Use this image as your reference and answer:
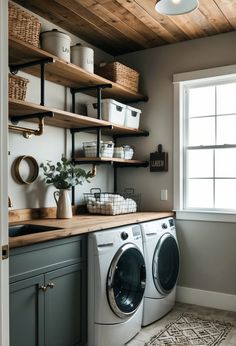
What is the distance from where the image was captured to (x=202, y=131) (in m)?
3.53

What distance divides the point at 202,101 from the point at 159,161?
74 cm

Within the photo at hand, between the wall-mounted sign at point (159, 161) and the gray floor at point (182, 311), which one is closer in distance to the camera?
the gray floor at point (182, 311)

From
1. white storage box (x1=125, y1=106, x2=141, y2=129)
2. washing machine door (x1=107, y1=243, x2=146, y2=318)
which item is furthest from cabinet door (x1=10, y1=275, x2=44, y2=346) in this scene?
white storage box (x1=125, y1=106, x2=141, y2=129)

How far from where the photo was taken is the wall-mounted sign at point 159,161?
3605 mm

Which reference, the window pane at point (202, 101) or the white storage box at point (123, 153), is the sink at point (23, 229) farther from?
the window pane at point (202, 101)

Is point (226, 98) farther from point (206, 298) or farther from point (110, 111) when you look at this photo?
point (206, 298)

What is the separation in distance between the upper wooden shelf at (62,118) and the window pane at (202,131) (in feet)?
1.67

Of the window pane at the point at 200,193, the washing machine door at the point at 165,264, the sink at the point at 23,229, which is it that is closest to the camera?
the sink at the point at 23,229

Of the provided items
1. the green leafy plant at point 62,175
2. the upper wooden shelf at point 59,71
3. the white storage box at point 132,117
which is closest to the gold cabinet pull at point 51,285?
the green leafy plant at point 62,175

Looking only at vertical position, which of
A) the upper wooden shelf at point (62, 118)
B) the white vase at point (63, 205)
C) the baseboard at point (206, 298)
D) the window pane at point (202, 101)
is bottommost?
the baseboard at point (206, 298)

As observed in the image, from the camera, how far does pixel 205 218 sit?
3.37m

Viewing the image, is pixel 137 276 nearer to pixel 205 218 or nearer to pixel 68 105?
pixel 205 218

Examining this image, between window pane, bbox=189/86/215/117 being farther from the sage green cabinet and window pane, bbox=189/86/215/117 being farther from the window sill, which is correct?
the sage green cabinet

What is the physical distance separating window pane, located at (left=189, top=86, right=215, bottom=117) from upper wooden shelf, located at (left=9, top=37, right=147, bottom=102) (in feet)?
1.76
